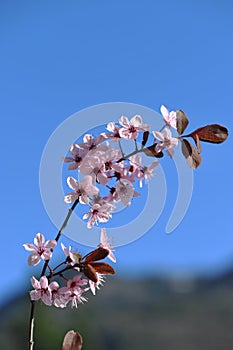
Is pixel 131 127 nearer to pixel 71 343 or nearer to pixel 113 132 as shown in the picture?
pixel 113 132

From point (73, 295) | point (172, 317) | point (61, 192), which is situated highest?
point (172, 317)

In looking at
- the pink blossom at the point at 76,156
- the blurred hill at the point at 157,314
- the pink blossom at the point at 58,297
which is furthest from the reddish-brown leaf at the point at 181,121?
the blurred hill at the point at 157,314

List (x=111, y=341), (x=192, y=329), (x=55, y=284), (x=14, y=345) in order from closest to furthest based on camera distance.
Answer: (x=55, y=284)
(x=14, y=345)
(x=111, y=341)
(x=192, y=329)

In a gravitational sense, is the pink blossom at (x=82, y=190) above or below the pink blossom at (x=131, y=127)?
below

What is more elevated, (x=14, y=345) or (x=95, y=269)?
(x=14, y=345)

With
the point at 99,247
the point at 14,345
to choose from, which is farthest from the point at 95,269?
the point at 14,345

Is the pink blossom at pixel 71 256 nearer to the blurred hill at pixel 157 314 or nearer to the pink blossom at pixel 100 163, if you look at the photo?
the pink blossom at pixel 100 163

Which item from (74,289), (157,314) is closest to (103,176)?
(74,289)

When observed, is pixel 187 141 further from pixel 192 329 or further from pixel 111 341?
pixel 192 329
